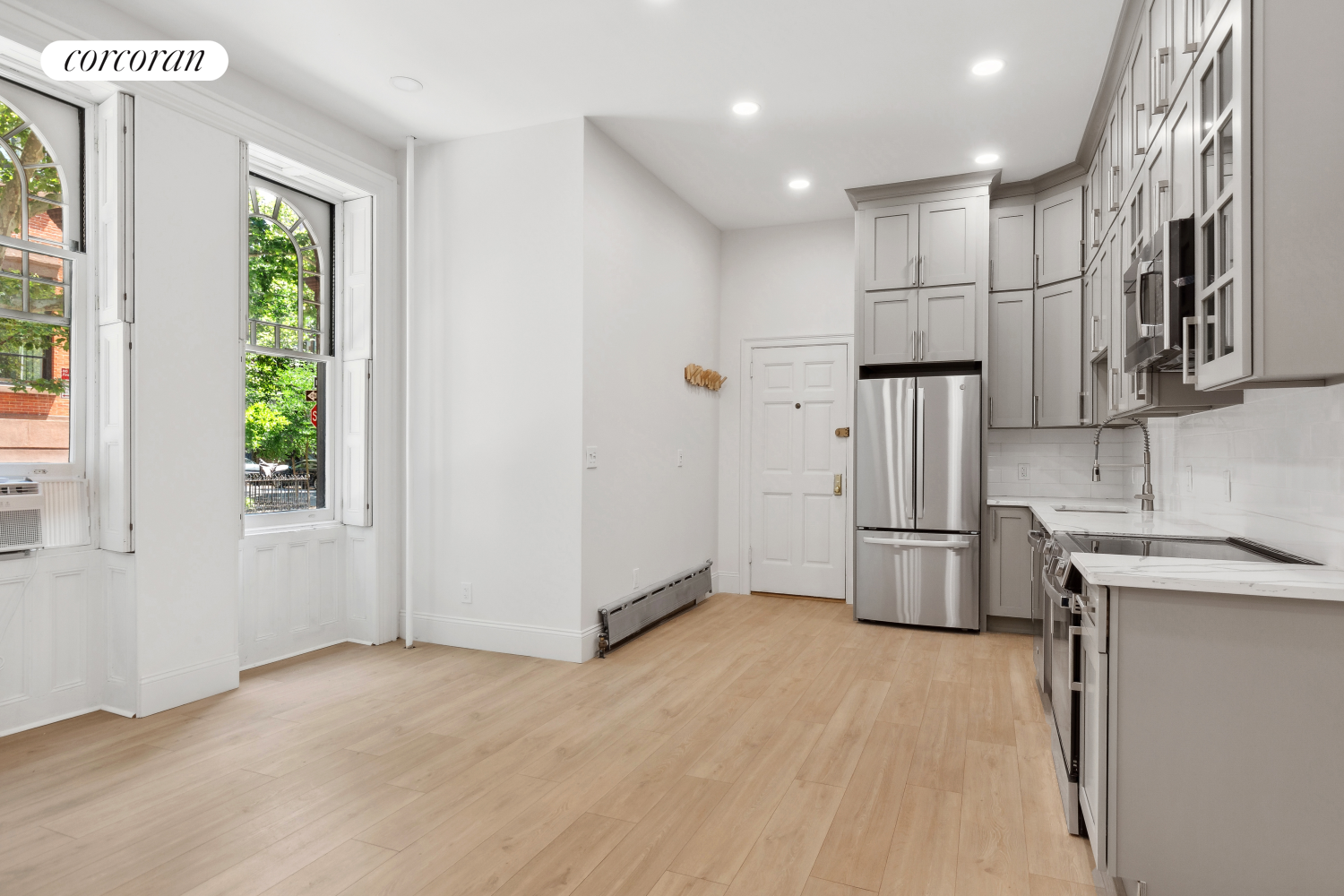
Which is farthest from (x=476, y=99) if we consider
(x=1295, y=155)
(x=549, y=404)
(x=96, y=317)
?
(x=1295, y=155)

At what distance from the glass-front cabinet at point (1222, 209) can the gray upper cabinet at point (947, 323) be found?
111 inches

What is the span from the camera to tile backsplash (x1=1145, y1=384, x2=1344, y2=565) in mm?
2125

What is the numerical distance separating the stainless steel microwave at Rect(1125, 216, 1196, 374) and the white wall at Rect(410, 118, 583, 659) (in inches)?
105

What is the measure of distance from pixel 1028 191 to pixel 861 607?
310 centimetres

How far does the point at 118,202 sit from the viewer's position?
3.16 meters

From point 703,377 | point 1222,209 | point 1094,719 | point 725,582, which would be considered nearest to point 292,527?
point 703,377

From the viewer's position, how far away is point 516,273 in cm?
429

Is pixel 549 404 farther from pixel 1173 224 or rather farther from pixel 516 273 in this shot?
pixel 1173 224

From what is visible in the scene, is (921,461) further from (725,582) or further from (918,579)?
(725,582)

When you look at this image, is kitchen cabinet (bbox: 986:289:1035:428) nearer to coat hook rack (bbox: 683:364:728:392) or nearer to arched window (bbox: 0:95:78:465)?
coat hook rack (bbox: 683:364:728:392)

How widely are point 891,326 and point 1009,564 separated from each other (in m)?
1.80

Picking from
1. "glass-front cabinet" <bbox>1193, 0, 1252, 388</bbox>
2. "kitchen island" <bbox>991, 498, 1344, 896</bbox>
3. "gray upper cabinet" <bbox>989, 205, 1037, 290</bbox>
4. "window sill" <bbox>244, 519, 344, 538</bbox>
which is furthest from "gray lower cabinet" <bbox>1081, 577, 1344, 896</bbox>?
"window sill" <bbox>244, 519, 344, 538</bbox>

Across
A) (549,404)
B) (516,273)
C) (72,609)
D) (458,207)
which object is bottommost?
(72,609)

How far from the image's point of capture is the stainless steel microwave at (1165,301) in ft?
7.06
